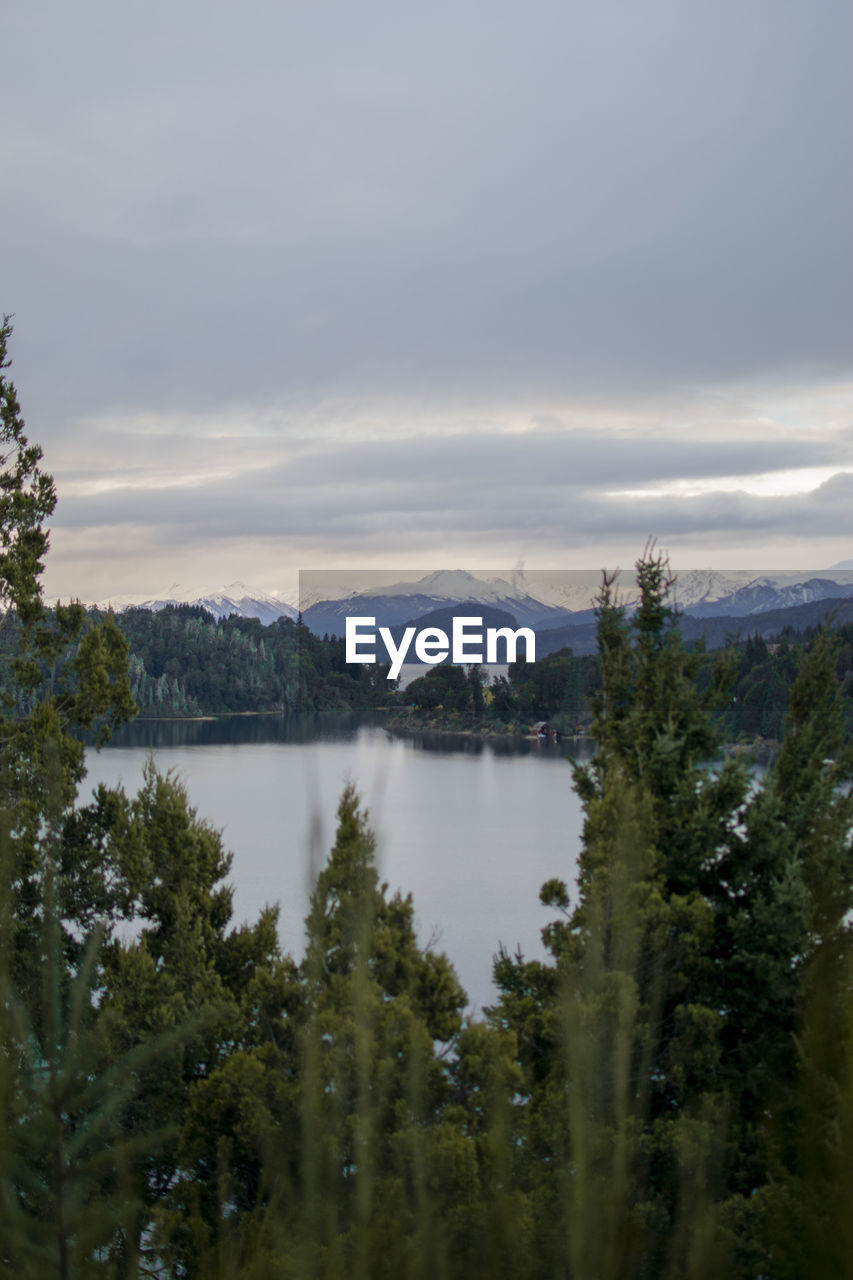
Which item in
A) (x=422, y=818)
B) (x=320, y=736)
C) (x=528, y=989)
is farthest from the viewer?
(x=320, y=736)

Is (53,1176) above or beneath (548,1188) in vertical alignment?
above

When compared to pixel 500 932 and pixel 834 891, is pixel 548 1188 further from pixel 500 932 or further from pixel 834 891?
pixel 500 932

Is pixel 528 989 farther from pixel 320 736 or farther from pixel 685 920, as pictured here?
pixel 320 736

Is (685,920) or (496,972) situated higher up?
(685,920)

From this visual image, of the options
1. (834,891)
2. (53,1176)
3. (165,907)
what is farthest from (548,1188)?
(165,907)

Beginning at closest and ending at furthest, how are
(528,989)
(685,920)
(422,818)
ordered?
(685,920) < (528,989) < (422,818)

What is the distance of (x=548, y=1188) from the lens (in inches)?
131

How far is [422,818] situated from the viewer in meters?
26.9

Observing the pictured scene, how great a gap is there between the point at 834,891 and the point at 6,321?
8343mm

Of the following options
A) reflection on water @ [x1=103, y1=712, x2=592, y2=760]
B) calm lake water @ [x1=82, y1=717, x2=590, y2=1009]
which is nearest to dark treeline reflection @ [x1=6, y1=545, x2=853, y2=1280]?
calm lake water @ [x1=82, y1=717, x2=590, y2=1009]

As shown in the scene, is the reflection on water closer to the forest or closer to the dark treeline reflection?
the forest

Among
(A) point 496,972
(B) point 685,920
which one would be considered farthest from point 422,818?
(B) point 685,920

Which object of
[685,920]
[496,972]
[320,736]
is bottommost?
[320,736]

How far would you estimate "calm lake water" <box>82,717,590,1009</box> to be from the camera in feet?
42.3
